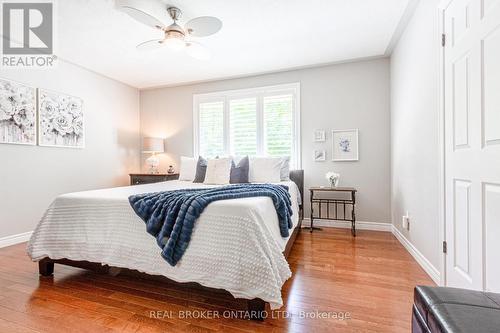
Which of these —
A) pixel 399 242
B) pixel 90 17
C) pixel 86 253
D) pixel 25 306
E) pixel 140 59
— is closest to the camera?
pixel 25 306

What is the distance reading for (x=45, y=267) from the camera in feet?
6.91

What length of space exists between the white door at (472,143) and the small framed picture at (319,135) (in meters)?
2.01

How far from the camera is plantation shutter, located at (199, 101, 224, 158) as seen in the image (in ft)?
14.2

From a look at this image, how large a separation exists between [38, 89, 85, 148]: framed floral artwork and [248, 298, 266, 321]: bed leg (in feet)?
11.4

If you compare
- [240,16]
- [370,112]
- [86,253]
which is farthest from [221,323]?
[370,112]

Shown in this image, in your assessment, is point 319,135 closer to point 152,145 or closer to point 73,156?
point 152,145

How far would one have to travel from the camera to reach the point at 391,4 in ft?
7.70

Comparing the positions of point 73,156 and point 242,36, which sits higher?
point 242,36

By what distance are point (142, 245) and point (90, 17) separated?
7.76 ft

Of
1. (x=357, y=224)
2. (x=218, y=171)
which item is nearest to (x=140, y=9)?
(x=218, y=171)

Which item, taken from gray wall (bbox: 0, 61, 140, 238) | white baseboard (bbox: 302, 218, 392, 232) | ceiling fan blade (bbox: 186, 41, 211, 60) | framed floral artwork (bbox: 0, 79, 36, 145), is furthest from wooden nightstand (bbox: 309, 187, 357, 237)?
framed floral artwork (bbox: 0, 79, 36, 145)

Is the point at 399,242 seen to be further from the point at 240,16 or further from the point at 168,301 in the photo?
the point at 240,16

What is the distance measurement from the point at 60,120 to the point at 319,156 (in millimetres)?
3793

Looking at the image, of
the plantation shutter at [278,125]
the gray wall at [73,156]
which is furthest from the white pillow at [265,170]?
the gray wall at [73,156]
